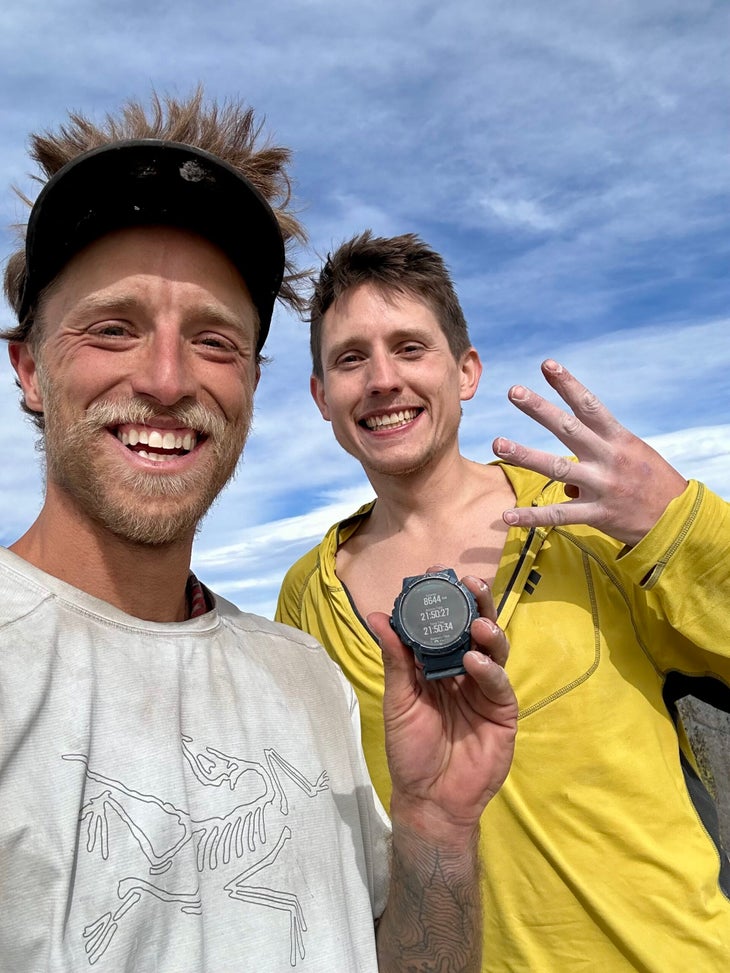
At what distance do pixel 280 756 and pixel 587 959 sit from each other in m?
1.63

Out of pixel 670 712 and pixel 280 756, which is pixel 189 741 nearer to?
pixel 280 756

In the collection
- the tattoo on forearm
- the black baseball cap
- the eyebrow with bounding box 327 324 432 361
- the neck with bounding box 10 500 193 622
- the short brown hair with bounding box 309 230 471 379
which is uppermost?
the short brown hair with bounding box 309 230 471 379

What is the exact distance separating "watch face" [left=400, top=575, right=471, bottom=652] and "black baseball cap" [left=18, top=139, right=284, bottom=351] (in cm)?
131

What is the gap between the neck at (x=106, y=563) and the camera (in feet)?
7.64

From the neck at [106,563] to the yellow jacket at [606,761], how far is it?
1265mm

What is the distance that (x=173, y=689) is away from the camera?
2104 millimetres

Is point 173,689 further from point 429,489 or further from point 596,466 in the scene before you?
point 429,489

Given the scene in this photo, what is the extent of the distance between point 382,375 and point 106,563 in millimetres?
1884

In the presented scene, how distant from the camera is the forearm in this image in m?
2.30

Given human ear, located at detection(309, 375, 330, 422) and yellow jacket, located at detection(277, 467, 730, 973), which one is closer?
yellow jacket, located at detection(277, 467, 730, 973)

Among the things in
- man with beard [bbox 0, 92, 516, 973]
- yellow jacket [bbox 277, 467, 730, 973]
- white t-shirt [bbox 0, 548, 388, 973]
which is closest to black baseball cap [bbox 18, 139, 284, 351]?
man with beard [bbox 0, 92, 516, 973]

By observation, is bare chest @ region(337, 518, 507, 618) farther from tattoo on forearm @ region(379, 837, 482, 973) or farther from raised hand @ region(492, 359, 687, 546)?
tattoo on forearm @ region(379, 837, 482, 973)

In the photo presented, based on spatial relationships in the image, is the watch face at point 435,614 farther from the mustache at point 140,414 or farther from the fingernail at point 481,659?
the mustache at point 140,414

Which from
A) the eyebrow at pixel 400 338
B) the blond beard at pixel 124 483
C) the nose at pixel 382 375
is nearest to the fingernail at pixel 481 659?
the blond beard at pixel 124 483
